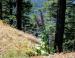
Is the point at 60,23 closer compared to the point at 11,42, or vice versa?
the point at 11,42

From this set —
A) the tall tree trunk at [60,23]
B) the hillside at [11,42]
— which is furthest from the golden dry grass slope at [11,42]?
the tall tree trunk at [60,23]

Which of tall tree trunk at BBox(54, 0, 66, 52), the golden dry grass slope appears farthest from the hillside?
tall tree trunk at BBox(54, 0, 66, 52)

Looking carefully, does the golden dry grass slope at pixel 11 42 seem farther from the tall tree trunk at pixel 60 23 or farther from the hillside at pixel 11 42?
the tall tree trunk at pixel 60 23

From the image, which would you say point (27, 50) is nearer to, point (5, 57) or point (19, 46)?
point (19, 46)

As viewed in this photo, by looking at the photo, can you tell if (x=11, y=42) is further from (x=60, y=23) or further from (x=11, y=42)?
(x=60, y=23)

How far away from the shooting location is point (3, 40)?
455 inches

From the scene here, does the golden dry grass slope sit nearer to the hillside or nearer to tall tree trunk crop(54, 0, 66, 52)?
the hillside

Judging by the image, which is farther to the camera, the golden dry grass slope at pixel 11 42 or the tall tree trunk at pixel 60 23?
the tall tree trunk at pixel 60 23

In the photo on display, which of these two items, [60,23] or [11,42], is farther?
[60,23]

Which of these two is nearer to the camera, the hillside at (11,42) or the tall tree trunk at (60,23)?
the hillside at (11,42)

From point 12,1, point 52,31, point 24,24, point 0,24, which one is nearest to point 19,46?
point 0,24

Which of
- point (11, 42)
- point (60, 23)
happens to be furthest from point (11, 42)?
point (60, 23)

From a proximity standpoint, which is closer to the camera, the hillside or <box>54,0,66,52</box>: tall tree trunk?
the hillside

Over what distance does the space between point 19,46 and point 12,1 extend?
32.1m
